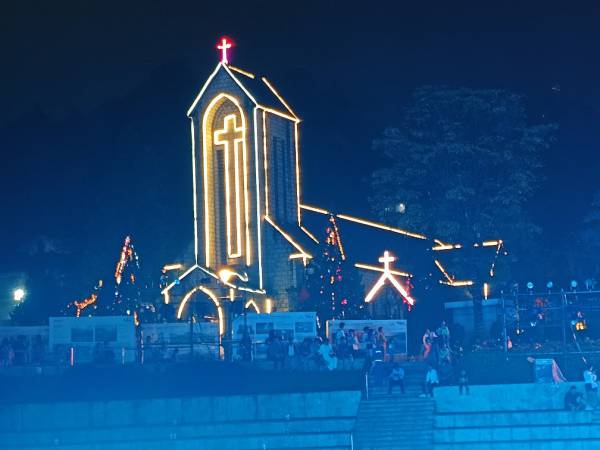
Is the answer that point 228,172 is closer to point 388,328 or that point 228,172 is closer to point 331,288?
point 331,288

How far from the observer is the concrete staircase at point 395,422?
36.4 metres

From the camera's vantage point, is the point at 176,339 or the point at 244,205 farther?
the point at 244,205

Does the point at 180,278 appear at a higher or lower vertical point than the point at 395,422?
higher

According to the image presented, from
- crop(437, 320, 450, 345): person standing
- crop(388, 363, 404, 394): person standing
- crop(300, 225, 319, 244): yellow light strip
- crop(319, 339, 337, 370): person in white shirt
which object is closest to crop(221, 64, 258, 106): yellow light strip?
crop(300, 225, 319, 244): yellow light strip

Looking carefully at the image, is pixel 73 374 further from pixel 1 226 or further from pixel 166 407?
pixel 1 226

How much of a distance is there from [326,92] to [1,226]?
22.7 m

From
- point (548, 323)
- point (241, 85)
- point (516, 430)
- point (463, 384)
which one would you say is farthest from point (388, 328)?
point (241, 85)

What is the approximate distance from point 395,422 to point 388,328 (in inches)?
273

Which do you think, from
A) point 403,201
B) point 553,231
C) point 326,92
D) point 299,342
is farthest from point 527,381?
point 326,92

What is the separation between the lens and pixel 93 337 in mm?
42656

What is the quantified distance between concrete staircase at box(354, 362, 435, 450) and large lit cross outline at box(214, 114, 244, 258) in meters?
17.7

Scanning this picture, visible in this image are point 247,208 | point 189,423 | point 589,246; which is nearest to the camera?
point 189,423

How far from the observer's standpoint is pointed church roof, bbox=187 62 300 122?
53.7 meters

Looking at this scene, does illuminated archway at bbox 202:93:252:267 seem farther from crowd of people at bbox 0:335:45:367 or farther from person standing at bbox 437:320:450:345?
person standing at bbox 437:320:450:345
